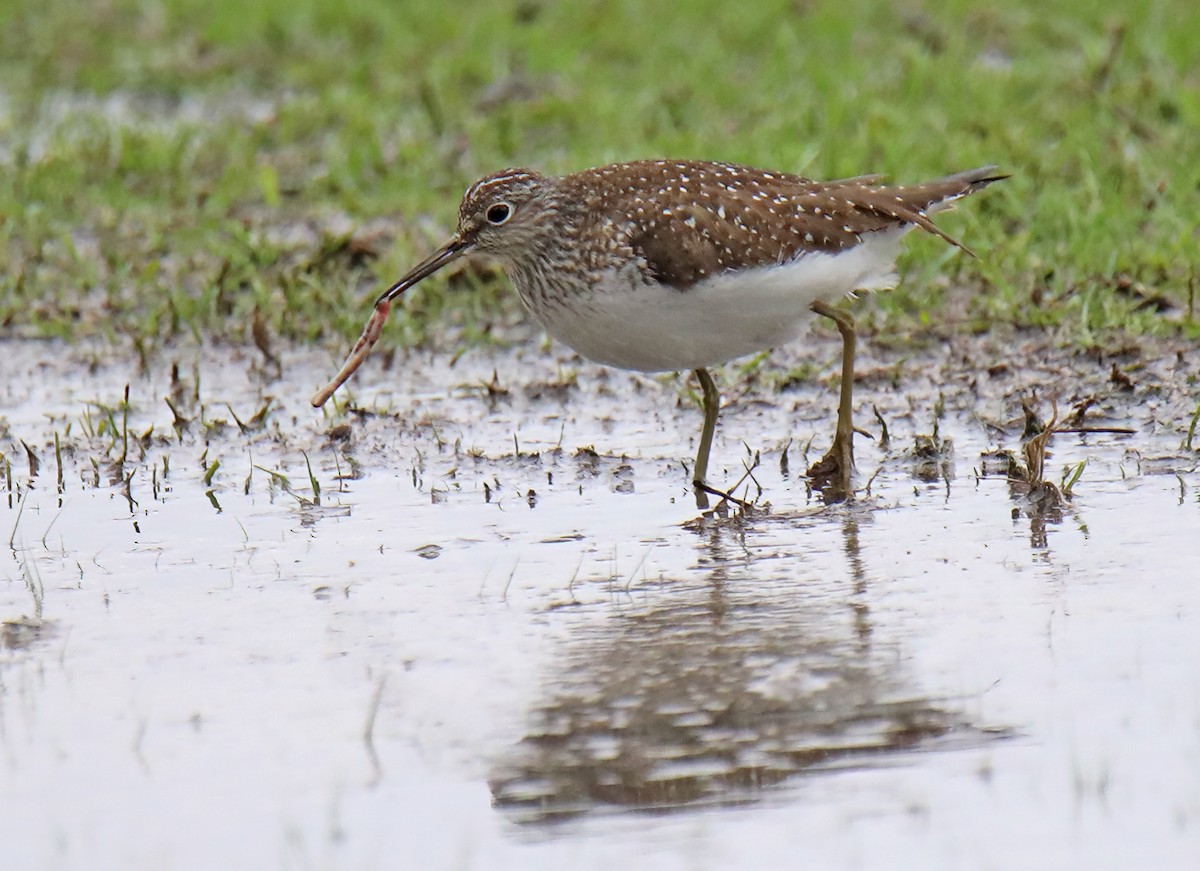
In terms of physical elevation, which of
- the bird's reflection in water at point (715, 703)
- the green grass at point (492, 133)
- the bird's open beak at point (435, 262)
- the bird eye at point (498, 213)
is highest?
the green grass at point (492, 133)

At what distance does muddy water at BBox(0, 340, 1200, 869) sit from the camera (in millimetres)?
3691

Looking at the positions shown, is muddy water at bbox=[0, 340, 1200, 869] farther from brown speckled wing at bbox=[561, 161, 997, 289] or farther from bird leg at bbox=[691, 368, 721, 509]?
brown speckled wing at bbox=[561, 161, 997, 289]

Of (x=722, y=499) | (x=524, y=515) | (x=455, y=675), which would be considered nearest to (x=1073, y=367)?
(x=722, y=499)

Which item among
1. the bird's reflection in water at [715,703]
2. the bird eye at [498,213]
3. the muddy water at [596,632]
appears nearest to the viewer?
the muddy water at [596,632]

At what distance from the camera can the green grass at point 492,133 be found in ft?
27.3

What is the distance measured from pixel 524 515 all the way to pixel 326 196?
4.46 meters

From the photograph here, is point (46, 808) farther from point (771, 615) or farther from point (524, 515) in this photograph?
point (524, 515)

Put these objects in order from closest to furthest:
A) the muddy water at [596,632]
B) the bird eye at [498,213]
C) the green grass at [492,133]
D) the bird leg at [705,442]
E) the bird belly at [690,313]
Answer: the muddy water at [596,632] → the bird belly at [690,313] → the bird leg at [705,442] → the bird eye at [498,213] → the green grass at [492,133]

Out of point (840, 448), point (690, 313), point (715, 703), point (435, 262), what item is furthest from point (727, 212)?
point (715, 703)

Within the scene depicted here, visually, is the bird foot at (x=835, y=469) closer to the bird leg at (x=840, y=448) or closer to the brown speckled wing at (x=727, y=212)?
the bird leg at (x=840, y=448)

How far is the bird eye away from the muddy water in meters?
0.85

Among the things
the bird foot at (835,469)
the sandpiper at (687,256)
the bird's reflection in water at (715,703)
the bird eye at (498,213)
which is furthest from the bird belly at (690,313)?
the bird's reflection in water at (715,703)

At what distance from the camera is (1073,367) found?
729 centimetres

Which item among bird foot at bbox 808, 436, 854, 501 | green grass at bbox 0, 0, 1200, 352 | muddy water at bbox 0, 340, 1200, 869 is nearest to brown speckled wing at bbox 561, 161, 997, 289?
bird foot at bbox 808, 436, 854, 501
